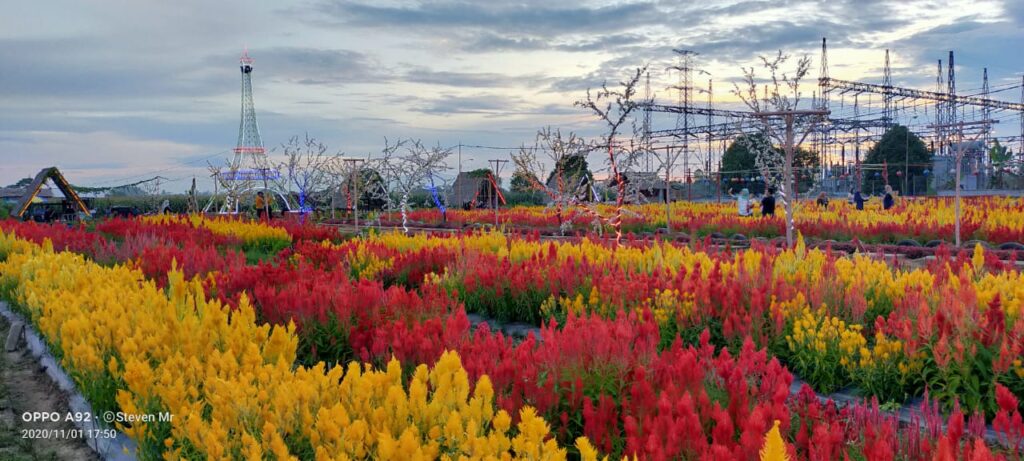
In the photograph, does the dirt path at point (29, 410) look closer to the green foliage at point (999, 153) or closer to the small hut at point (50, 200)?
the small hut at point (50, 200)

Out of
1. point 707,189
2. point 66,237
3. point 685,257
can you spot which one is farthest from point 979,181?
point 66,237

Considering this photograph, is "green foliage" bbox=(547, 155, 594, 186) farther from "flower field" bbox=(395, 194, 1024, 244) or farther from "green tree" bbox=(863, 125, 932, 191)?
"green tree" bbox=(863, 125, 932, 191)

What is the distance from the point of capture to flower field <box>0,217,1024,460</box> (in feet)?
8.64

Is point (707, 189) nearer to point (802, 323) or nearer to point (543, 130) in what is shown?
point (543, 130)

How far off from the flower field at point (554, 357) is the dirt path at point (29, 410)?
0.42 m

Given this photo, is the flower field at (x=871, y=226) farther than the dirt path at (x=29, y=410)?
Yes

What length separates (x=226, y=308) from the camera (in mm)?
4562

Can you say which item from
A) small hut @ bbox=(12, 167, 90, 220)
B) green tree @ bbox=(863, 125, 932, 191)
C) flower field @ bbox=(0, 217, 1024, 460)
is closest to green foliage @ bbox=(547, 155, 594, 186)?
flower field @ bbox=(0, 217, 1024, 460)

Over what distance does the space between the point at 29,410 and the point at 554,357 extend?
4073 mm

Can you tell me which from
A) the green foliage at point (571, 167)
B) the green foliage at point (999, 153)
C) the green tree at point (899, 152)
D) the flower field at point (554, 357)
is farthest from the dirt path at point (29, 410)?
the green foliage at point (999, 153)

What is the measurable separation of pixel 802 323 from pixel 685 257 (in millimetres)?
2754

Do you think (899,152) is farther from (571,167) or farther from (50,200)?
(50,200)

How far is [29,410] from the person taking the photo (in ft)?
17.0

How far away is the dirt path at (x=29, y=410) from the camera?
4.31 metres
